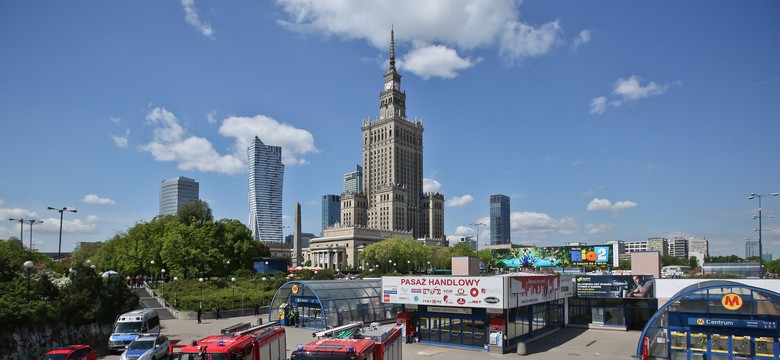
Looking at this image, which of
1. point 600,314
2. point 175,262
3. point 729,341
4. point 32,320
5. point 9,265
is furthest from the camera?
point 175,262

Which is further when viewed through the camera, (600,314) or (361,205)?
(361,205)

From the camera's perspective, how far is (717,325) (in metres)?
24.4

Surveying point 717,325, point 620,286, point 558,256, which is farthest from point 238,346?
point 558,256

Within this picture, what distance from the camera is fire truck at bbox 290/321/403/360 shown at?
15344 mm

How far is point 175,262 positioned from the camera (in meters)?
70.9

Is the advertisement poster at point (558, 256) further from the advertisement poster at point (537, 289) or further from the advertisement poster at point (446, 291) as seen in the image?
the advertisement poster at point (446, 291)

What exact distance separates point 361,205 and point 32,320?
170486 millimetres

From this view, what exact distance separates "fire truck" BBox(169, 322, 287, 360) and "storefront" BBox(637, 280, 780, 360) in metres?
18.3

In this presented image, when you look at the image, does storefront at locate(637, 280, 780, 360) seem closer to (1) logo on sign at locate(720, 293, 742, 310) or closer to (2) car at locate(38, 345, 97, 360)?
(1) logo on sign at locate(720, 293, 742, 310)

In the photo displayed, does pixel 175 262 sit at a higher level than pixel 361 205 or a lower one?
lower

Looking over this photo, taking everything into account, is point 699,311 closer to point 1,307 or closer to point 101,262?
point 1,307

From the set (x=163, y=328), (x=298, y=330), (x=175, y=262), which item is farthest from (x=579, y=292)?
(x=175, y=262)

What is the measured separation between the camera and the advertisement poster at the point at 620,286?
39219mm

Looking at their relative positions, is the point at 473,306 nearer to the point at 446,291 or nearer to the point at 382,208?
the point at 446,291
